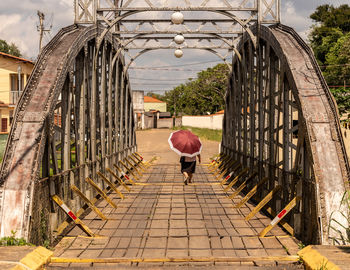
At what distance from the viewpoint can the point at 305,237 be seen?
254 inches

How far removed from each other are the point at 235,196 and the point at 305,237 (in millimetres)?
→ 5085

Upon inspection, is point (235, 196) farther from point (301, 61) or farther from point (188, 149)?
point (301, 61)

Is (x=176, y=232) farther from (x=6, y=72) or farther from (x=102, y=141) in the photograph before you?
(x=6, y=72)

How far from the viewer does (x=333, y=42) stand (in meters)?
44.7

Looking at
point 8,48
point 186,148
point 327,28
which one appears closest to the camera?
point 186,148

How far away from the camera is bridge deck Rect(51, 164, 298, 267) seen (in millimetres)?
6191

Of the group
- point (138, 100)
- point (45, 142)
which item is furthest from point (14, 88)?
point (138, 100)

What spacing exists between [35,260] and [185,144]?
28.4ft

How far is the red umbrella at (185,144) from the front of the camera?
1329 cm

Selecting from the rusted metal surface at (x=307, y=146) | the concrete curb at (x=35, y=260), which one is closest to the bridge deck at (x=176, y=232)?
the concrete curb at (x=35, y=260)

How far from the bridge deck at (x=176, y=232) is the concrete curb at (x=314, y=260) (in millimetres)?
386

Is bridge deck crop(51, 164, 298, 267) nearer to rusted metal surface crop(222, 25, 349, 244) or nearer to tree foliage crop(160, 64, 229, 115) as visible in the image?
rusted metal surface crop(222, 25, 349, 244)

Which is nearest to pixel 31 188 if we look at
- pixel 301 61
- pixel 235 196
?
pixel 301 61

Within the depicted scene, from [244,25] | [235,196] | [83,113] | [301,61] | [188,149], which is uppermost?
[244,25]
